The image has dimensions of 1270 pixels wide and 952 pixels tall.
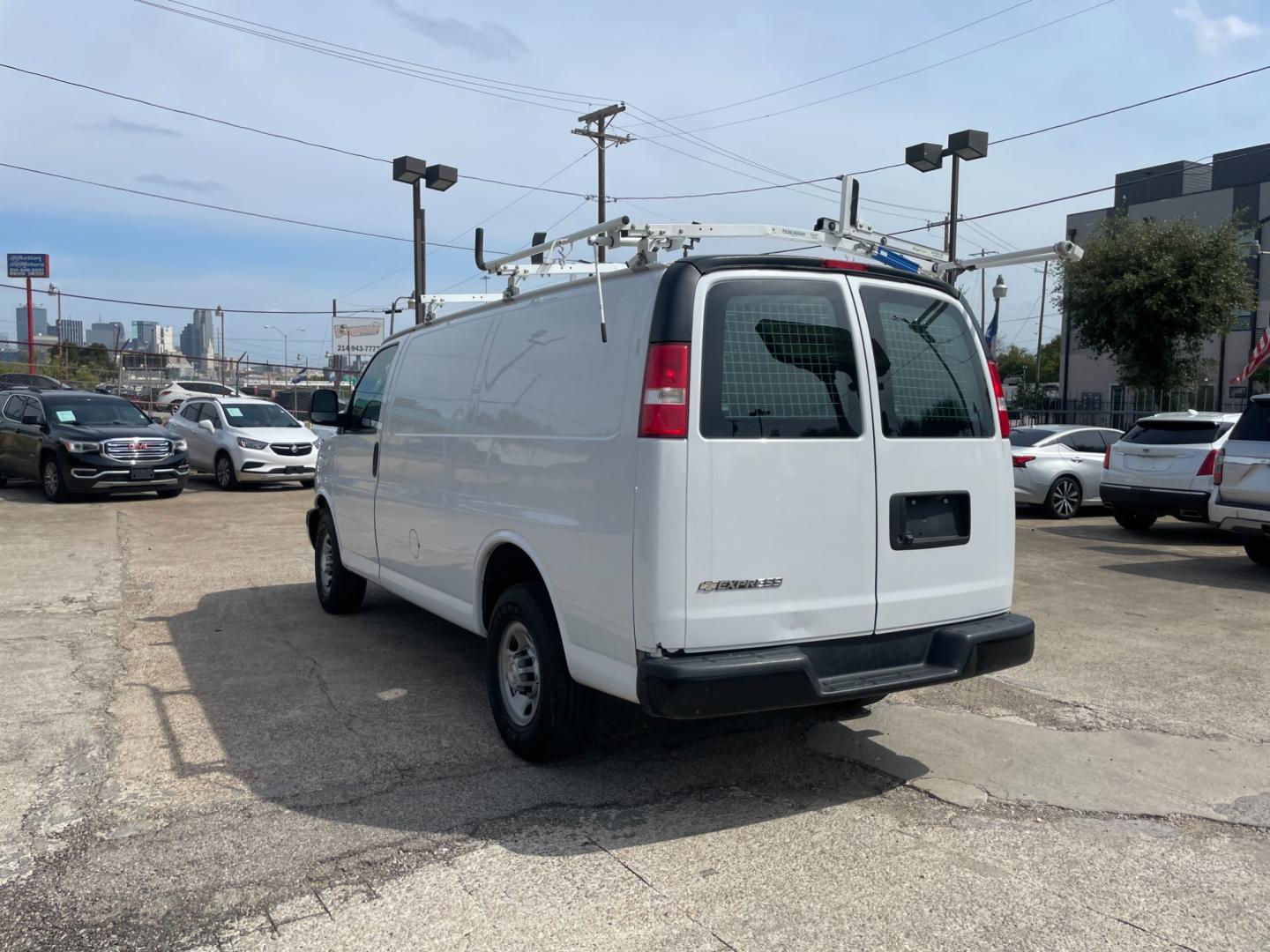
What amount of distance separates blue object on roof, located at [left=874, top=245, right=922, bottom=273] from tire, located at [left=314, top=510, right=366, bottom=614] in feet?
14.8

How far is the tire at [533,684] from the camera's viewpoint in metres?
4.49

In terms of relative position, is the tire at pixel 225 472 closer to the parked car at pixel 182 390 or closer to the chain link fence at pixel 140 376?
the chain link fence at pixel 140 376

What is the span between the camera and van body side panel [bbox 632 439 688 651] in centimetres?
382

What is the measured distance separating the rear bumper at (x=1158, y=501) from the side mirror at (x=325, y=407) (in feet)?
32.3

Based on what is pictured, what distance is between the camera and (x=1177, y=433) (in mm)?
13000

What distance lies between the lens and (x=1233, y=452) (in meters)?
10.2

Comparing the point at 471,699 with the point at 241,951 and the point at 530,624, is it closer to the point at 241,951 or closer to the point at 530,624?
the point at 530,624

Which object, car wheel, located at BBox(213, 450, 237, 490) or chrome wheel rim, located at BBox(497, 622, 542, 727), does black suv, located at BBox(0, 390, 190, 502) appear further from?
chrome wheel rim, located at BBox(497, 622, 542, 727)

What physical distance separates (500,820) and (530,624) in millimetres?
847

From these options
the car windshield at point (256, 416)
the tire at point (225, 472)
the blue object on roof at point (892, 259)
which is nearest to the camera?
the blue object on roof at point (892, 259)

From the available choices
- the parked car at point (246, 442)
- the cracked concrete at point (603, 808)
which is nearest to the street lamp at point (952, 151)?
the parked car at point (246, 442)

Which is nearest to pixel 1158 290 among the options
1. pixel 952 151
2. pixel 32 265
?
pixel 952 151

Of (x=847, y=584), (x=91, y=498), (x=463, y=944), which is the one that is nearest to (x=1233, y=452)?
(x=847, y=584)

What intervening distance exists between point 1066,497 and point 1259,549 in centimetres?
485
